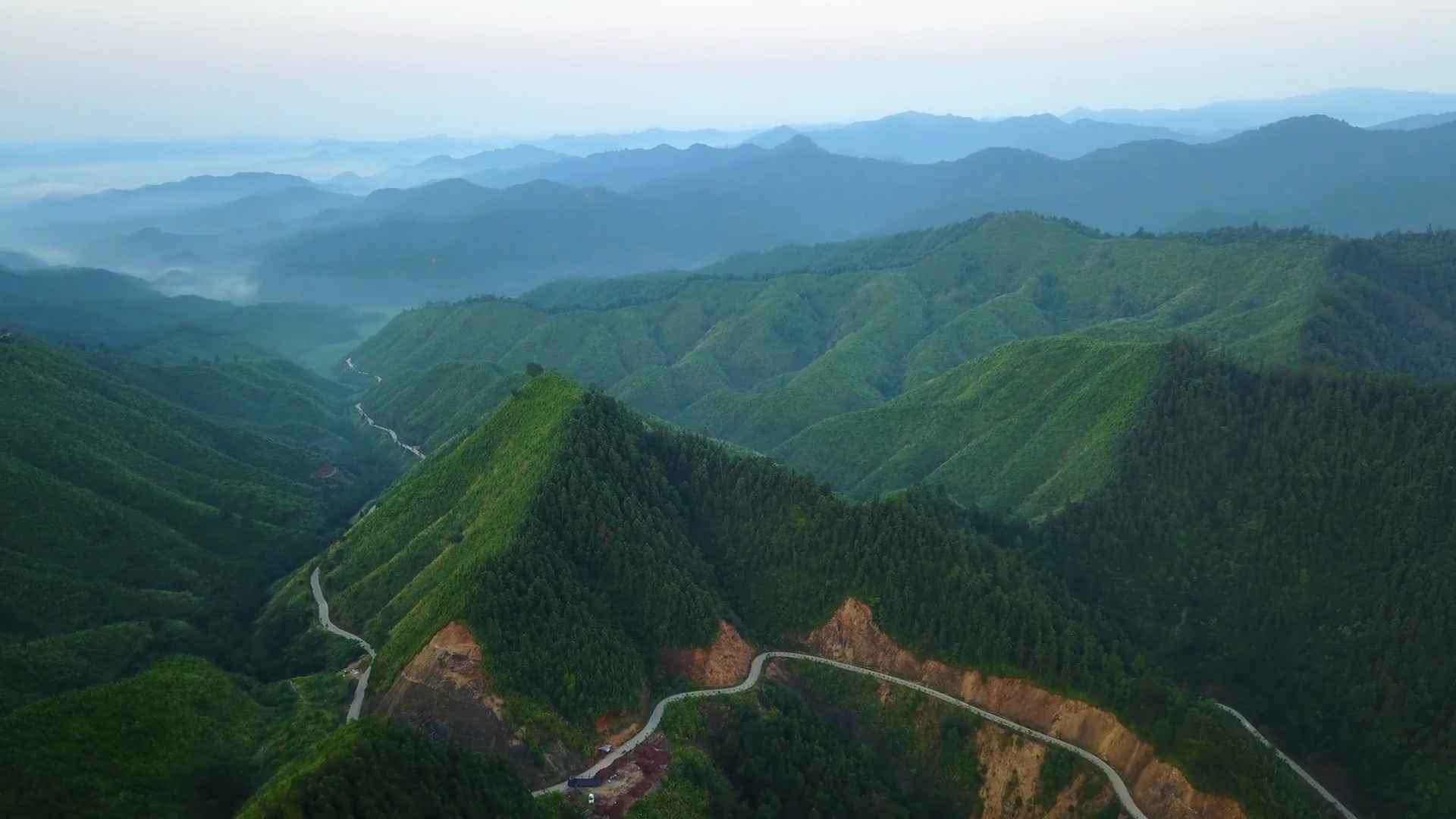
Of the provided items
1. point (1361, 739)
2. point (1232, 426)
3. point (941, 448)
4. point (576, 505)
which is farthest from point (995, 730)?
point (941, 448)

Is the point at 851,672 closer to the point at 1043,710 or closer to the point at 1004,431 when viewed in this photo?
the point at 1043,710

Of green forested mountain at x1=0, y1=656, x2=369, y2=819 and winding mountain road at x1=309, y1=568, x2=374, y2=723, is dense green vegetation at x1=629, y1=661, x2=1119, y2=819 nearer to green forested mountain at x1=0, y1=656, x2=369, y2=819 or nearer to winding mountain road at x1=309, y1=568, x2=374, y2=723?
winding mountain road at x1=309, y1=568, x2=374, y2=723

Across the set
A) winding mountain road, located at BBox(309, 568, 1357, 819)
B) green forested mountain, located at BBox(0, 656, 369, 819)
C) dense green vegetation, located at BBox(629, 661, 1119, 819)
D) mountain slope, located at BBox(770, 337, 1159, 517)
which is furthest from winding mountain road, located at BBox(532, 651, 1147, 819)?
mountain slope, located at BBox(770, 337, 1159, 517)

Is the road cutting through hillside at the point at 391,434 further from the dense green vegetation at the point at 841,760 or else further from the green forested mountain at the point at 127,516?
the dense green vegetation at the point at 841,760

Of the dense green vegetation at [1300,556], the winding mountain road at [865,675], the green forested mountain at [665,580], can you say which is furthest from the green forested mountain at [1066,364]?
the winding mountain road at [865,675]

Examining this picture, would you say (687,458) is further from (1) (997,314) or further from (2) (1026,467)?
(1) (997,314)
